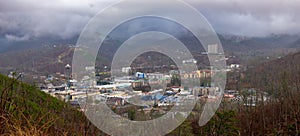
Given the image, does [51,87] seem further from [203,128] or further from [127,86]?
[203,128]

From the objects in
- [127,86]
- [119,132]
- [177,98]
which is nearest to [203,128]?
[177,98]

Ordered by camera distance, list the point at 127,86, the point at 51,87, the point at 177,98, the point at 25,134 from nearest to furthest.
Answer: the point at 25,134, the point at 177,98, the point at 127,86, the point at 51,87

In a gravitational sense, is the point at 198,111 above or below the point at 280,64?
below

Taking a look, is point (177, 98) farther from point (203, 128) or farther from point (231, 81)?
point (231, 81)

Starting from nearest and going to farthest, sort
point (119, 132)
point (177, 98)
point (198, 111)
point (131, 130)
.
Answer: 1. point (119, 132)
2. point (131, 130)
3. point (177, 98)
4. point (198, 111)

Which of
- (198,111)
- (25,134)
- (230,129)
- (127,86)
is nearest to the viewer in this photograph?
(25,134)

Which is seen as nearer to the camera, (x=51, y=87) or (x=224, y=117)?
(x=224, y=117)

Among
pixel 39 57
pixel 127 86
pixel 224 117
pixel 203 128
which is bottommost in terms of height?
pixel 203 128

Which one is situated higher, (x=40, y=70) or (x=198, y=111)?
(x=40, y=70)

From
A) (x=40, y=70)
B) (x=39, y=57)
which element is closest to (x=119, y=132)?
(x=40, y=70)
